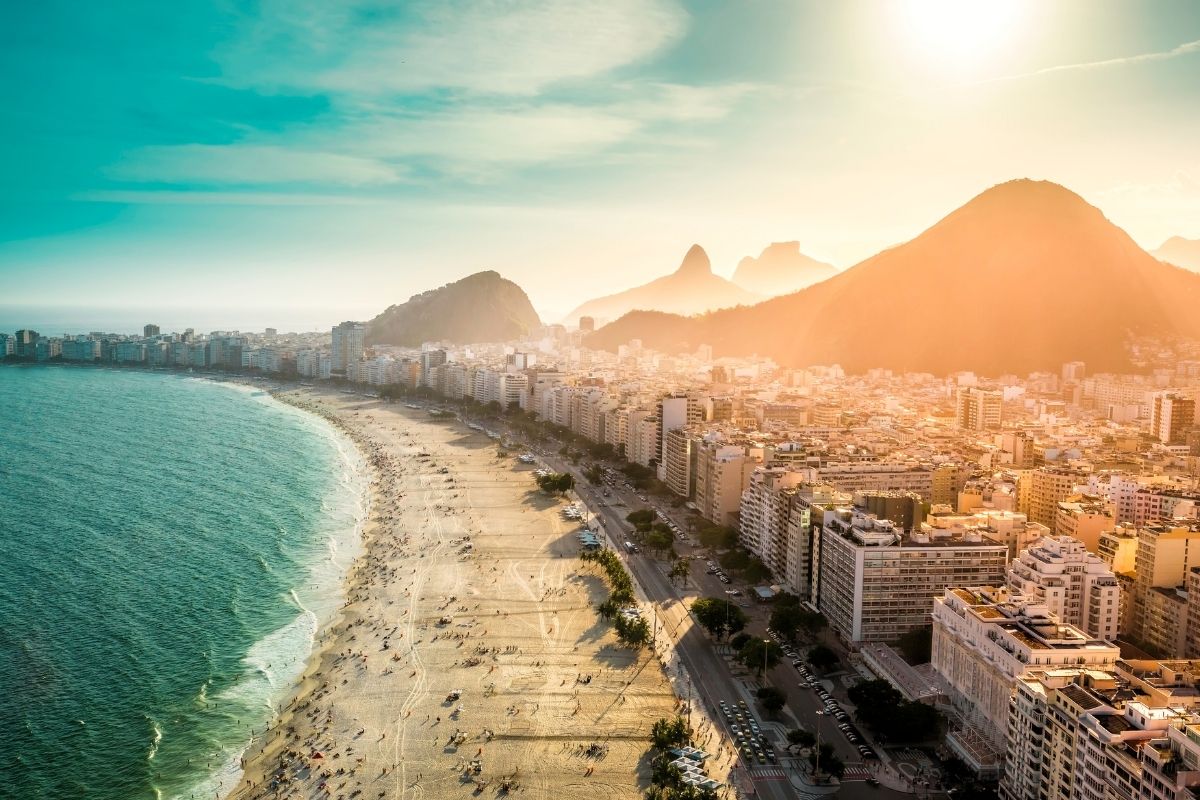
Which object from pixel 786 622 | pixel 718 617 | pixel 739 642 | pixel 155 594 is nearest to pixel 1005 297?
pixel 786 622

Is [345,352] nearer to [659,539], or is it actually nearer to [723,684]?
[659,539]

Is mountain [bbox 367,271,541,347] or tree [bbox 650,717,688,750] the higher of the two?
mountain [bbox 367,271,541,347]

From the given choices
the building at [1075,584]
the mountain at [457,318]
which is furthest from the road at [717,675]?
the mountain at [457,318]

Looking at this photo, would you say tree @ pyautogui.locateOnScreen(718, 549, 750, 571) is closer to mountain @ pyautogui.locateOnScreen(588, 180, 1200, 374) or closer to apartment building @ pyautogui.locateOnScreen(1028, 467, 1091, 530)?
apartment building @ pyautogui.locateOnScreen(1028, 467, 1091, 530)

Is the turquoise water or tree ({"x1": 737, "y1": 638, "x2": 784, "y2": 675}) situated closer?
the turquoise water

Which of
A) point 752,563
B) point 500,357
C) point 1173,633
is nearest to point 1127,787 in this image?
point 1173,633

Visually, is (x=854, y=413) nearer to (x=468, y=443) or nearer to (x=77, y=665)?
(x=468, y=443)

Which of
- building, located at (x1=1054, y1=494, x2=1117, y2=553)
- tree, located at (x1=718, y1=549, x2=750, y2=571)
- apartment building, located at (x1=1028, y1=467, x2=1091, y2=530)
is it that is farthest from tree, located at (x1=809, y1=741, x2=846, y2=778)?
apartment building, located at (x1=1028, y1=467, x2=1091, y2=530)
